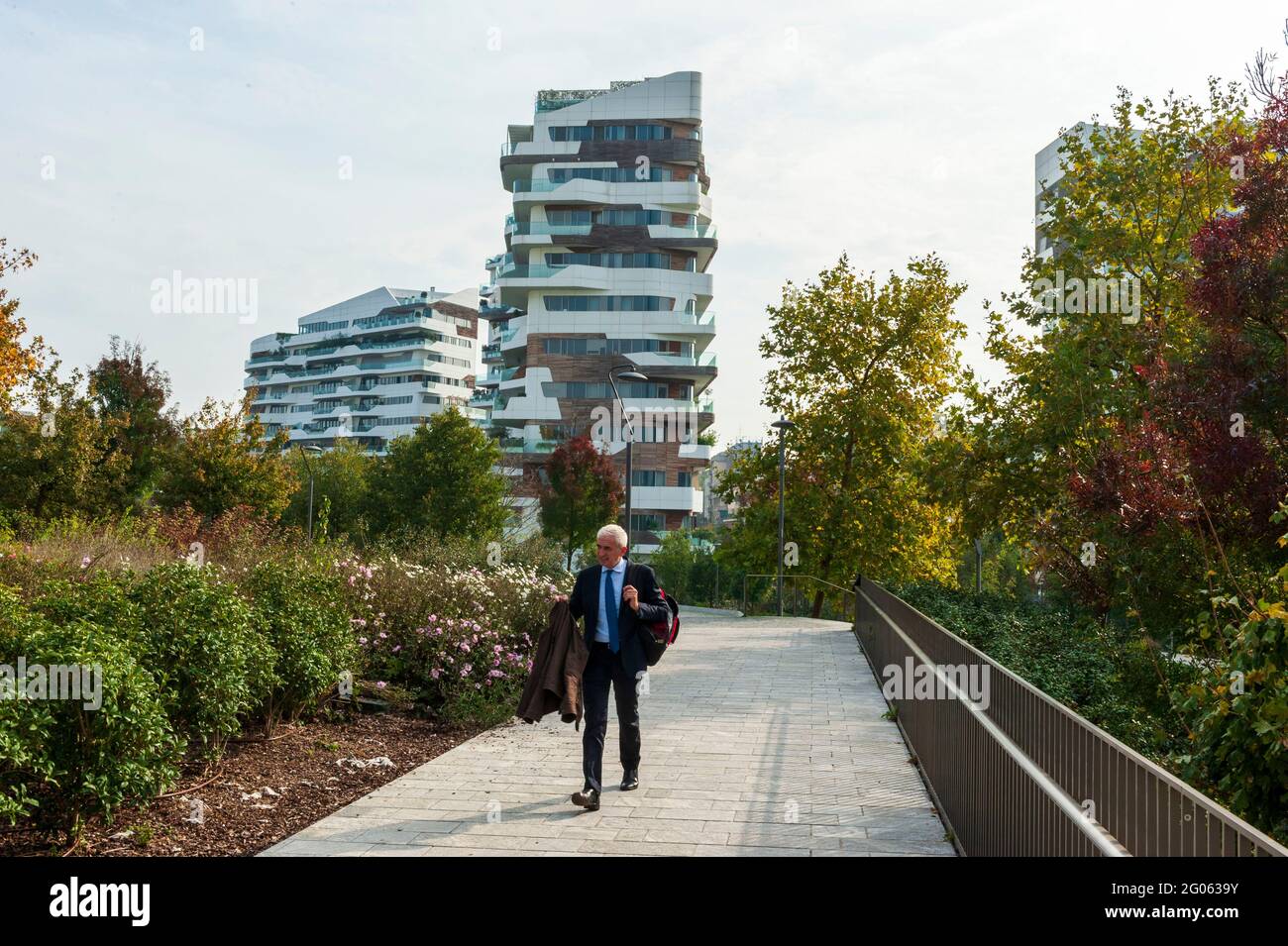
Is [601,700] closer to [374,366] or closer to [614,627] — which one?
[614,627]

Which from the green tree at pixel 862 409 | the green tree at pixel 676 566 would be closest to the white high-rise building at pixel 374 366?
the green tree at pixel 676 566

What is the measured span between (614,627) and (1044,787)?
384 cm

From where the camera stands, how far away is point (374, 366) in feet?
492

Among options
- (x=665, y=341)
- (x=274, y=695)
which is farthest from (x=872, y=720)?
(x=665, y=341)

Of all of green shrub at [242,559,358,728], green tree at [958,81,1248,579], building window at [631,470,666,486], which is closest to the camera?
green shrub at [242,559,358,728]

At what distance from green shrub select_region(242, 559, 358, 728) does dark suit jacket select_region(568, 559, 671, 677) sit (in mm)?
2310

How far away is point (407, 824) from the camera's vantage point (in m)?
7.28

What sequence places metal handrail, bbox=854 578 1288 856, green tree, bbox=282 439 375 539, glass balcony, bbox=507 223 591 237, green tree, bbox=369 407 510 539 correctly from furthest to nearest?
glass balcony, bbox=507 223 591 237 < green tree, bbox=282 439 375 539 < green tree, bbox=369 407 510 539 < metal handrail, bbox=854 578 1288 856

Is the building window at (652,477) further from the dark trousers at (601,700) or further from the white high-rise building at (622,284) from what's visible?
the dark trousers at (601,700)

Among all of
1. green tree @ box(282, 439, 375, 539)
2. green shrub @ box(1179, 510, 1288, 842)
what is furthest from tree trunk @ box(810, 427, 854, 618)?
green tree @ box(282, 439, 375, 539)

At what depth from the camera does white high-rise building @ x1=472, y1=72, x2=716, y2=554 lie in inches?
3068

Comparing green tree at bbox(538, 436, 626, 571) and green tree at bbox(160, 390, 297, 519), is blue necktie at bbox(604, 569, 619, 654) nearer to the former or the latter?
green tree at bbox(160, 390, 297, 519)

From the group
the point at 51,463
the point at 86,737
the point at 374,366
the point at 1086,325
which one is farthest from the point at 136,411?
the point at 374,366
